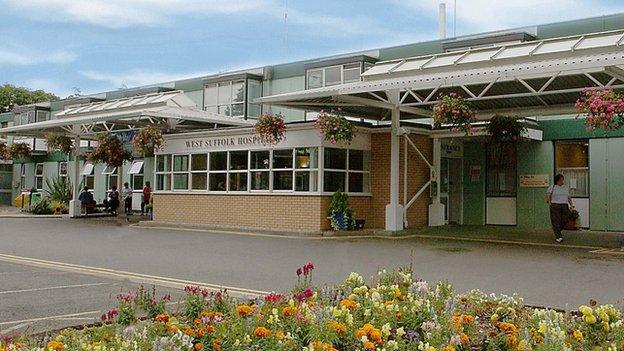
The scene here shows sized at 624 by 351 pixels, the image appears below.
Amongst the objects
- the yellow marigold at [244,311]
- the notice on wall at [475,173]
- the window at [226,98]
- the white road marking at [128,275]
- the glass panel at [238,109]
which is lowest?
the white road marking at [128,275]

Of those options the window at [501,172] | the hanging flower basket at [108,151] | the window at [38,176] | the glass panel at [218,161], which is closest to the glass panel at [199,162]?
the glass panel at [218,161]

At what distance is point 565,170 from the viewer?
2111 cm

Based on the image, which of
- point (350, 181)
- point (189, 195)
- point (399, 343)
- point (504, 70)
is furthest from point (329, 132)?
point (399, 343)

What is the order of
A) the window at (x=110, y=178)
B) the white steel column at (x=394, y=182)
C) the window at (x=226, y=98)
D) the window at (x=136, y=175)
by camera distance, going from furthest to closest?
the window at (x=110, y=178), the window at (x=136, y=175), the window at (x=226, y=98), the white steel column at (x=394, y=182)

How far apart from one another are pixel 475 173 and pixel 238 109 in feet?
41.4

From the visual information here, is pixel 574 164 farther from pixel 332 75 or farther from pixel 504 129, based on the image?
pixel 332 75

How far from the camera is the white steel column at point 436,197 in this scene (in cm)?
2044

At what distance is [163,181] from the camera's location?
2377 cm

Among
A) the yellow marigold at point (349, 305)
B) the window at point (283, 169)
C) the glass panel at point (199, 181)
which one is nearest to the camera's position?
the yellow marigold at point (349, 305)

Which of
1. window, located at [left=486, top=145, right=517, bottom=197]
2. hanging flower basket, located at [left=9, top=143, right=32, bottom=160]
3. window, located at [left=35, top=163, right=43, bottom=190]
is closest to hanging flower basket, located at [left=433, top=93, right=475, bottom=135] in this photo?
window, located at [left=486, top=145, right=517, bottom=197]

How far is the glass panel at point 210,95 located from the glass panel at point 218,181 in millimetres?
10971

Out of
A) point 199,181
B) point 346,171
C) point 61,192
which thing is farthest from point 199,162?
point 61,192

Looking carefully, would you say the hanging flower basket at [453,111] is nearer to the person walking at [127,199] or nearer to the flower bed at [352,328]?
the flower bed at [352,328]

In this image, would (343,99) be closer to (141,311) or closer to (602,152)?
(602,152)
